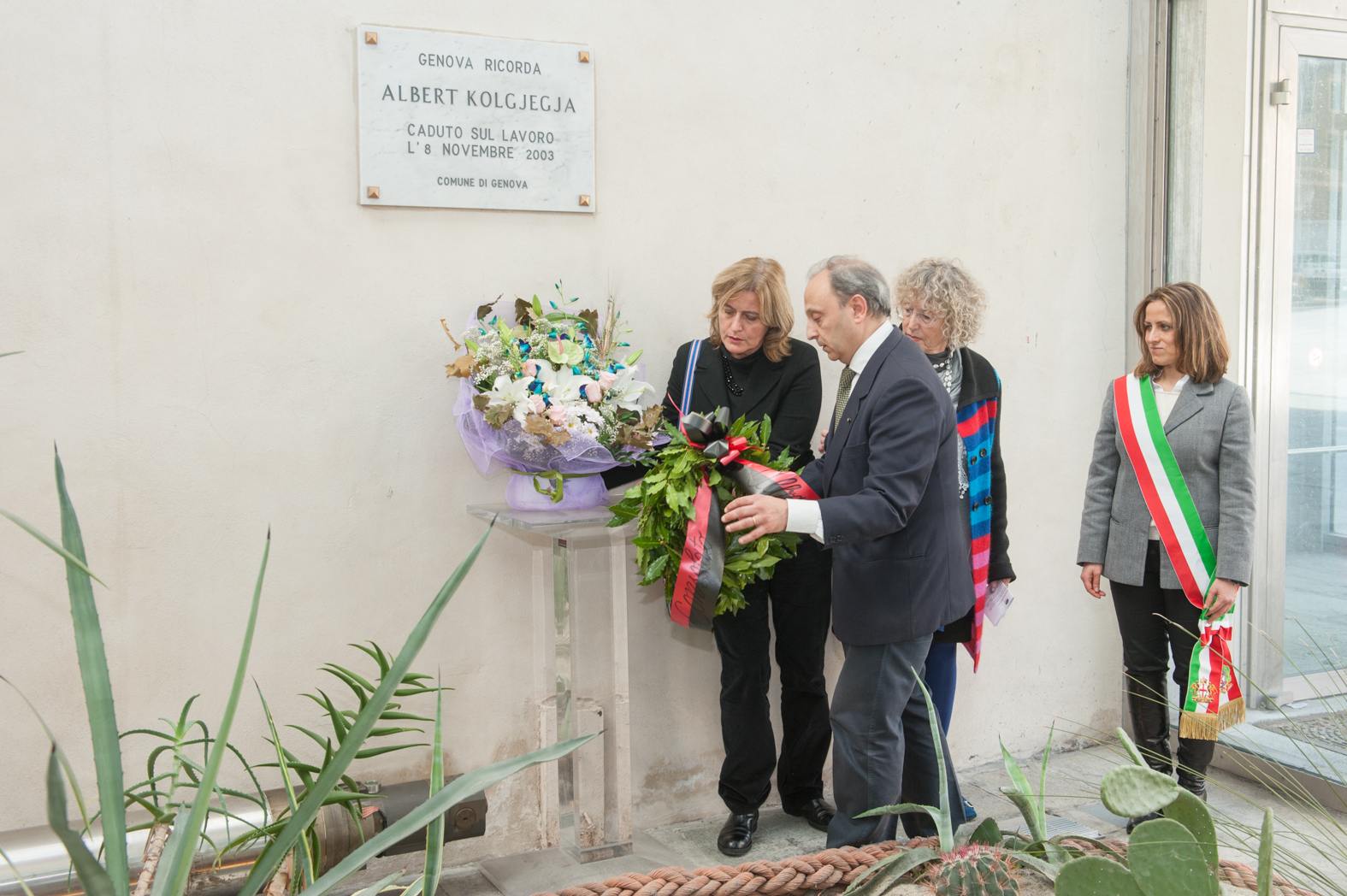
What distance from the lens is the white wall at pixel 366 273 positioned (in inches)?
106

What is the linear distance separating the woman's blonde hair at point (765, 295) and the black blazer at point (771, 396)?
0.05m

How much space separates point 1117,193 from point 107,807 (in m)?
3.90

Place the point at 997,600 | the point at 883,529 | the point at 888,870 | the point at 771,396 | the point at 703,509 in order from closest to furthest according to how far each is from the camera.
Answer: the point at 888,870 < the point at 883,529 < the point at 703,509 < the point at 771,396 < the point at 997,600

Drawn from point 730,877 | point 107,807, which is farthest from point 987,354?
point 107,807

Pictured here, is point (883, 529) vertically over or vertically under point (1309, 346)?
under

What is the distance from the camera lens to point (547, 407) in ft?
8.85

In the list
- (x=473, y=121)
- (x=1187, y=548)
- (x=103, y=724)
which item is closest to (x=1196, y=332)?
(x=1187, y=548)

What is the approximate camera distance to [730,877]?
3.60 ft

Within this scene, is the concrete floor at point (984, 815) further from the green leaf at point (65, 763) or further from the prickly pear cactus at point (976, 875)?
the green leaf at point (65, 763)

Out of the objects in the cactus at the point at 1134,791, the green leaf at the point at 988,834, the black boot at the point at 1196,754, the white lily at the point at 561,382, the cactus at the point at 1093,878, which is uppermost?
the white lily at the point at 561,382

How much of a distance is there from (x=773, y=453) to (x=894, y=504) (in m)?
0.73

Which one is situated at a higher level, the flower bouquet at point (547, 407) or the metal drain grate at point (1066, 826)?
the flower bouquet at point (547, 407)

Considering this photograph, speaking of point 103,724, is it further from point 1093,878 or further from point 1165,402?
point 1165,402

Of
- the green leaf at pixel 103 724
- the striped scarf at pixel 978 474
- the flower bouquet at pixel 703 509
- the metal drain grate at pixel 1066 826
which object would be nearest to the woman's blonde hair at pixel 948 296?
the striped scarf at pixel 978 474
